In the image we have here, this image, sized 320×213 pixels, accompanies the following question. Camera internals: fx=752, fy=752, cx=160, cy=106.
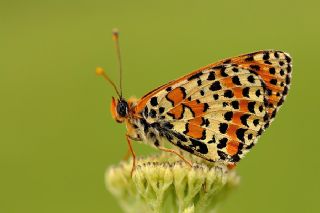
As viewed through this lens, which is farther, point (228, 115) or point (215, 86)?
point (215, 86)

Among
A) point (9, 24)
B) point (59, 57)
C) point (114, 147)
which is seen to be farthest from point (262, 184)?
point (9, 24)

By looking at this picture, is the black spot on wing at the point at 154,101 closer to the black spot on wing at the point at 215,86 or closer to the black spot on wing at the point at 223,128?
the black spot on wing at the point at 215,86

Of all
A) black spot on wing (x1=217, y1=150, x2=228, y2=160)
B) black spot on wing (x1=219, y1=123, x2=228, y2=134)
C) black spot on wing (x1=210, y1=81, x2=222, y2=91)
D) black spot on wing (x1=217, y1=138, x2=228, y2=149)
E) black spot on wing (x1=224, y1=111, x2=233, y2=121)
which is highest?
black spot on wing (x1=210, y1=81, x2=222, y2=91)

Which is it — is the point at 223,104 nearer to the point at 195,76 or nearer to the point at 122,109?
the point at 195,76

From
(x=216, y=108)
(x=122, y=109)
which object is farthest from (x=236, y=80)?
(x=122, y=109)

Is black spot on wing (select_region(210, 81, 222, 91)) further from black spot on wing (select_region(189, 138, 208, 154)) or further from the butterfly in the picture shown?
black spot on wing (select_region(189, 138, 208, 154))

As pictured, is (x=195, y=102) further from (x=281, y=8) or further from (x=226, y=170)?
(x=281, y=8)

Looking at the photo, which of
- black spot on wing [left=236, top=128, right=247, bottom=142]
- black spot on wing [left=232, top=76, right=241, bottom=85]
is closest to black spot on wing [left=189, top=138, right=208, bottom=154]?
black spot on wing [left=236, top=128, right=247, bottom=142]

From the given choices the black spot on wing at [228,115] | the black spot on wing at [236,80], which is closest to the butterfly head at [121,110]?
the black spot on wing at [228,115]
